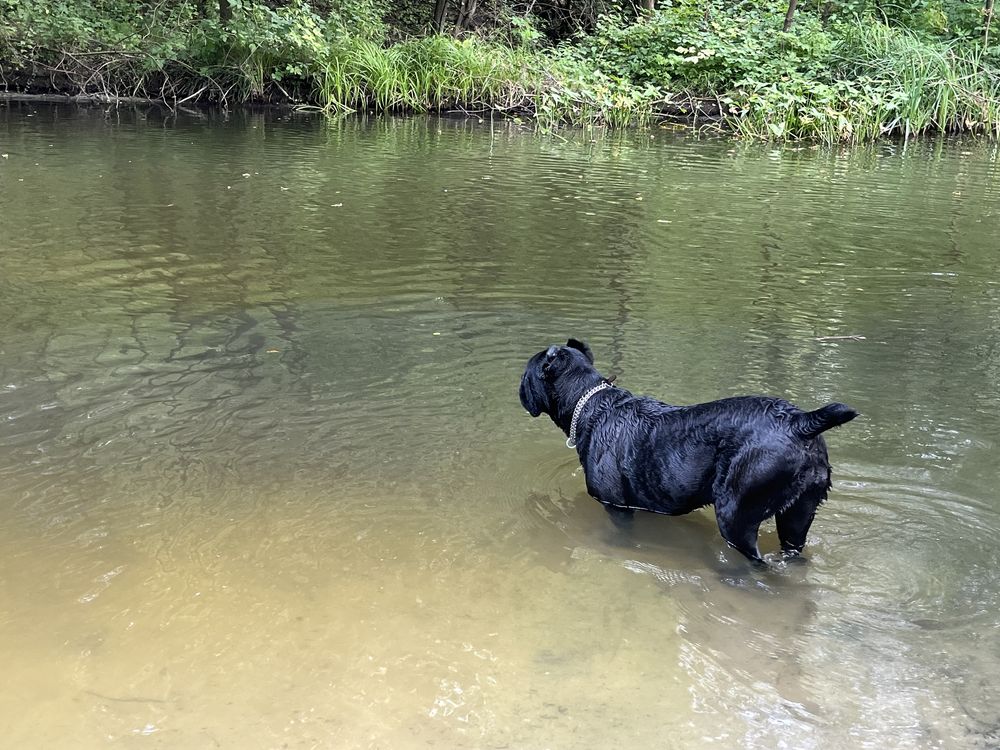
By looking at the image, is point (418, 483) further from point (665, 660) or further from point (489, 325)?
point (489, 325)

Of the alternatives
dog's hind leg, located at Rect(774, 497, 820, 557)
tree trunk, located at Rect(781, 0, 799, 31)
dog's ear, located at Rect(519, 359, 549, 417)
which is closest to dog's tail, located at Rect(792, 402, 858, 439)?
dog's hind leg, located at Rect(774, 497, 820, 557)

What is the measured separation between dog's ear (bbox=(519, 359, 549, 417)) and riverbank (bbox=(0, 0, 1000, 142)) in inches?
606

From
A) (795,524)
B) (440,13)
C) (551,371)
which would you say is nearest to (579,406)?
(551,371)

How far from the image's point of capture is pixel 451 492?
4.48 m

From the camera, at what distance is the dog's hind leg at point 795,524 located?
3804 mm

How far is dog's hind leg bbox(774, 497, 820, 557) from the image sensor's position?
3.80m

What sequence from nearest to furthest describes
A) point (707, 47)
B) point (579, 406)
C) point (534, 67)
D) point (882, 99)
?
point (579, 406) → point (882, 99) → point (707, 47) → point (534, 67)

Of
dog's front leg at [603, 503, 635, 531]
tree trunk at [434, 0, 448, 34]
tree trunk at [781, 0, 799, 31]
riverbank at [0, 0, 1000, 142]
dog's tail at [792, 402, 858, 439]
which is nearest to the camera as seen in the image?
dog's tail at [792, 402, 858, 439]

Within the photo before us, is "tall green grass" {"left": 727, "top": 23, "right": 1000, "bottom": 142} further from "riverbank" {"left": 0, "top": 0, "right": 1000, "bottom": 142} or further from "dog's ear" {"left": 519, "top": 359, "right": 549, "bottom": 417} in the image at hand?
"dog's ear" {"left": 519, "top": 359, "right": 549, "bottom": 417}

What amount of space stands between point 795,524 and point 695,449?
0.53 metres

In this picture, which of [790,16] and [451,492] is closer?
[451,492]

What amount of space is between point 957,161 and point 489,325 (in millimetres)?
12268

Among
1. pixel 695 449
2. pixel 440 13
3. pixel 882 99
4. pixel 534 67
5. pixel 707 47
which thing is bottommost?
pixel 695 449

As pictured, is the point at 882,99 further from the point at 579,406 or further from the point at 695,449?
the point at 695,449
